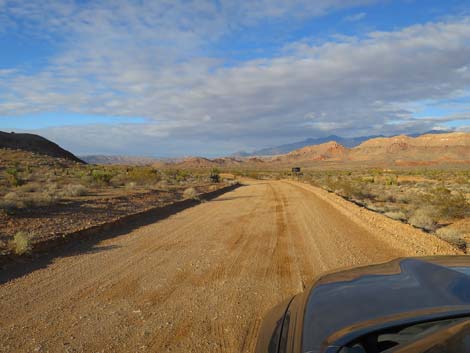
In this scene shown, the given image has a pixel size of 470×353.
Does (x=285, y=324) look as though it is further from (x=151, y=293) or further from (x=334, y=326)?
(x=151, y=293)

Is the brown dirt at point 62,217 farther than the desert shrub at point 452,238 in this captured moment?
No

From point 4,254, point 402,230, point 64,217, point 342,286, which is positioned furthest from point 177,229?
point 342,286

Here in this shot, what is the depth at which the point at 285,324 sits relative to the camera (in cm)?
266

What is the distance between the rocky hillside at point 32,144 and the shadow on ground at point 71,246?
64694 millimetres

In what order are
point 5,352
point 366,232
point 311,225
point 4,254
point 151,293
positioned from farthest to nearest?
1. point 311,225
2. point 366,232
3. point 4,254
4. point 151,293
5. point 5,352

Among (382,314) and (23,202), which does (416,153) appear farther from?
(382,314)

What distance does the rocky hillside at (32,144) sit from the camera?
70250 mm

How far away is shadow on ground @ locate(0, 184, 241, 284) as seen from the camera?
25.2 ft

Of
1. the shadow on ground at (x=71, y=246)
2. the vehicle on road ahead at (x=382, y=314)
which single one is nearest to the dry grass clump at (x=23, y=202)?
the shadow on ground at (x=71, y=246)

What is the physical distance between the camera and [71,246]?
32.3 ft

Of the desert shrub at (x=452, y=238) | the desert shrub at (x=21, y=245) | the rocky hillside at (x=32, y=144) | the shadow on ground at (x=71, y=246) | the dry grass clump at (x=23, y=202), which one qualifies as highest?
the rocky hillside at (x=32, y=144)

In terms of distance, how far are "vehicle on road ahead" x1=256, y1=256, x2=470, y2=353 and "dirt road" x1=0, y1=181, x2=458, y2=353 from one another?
2014 mm

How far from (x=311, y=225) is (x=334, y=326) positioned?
1120 centimetres

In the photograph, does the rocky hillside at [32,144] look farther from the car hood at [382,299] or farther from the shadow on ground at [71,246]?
the car hood at [382,299]
